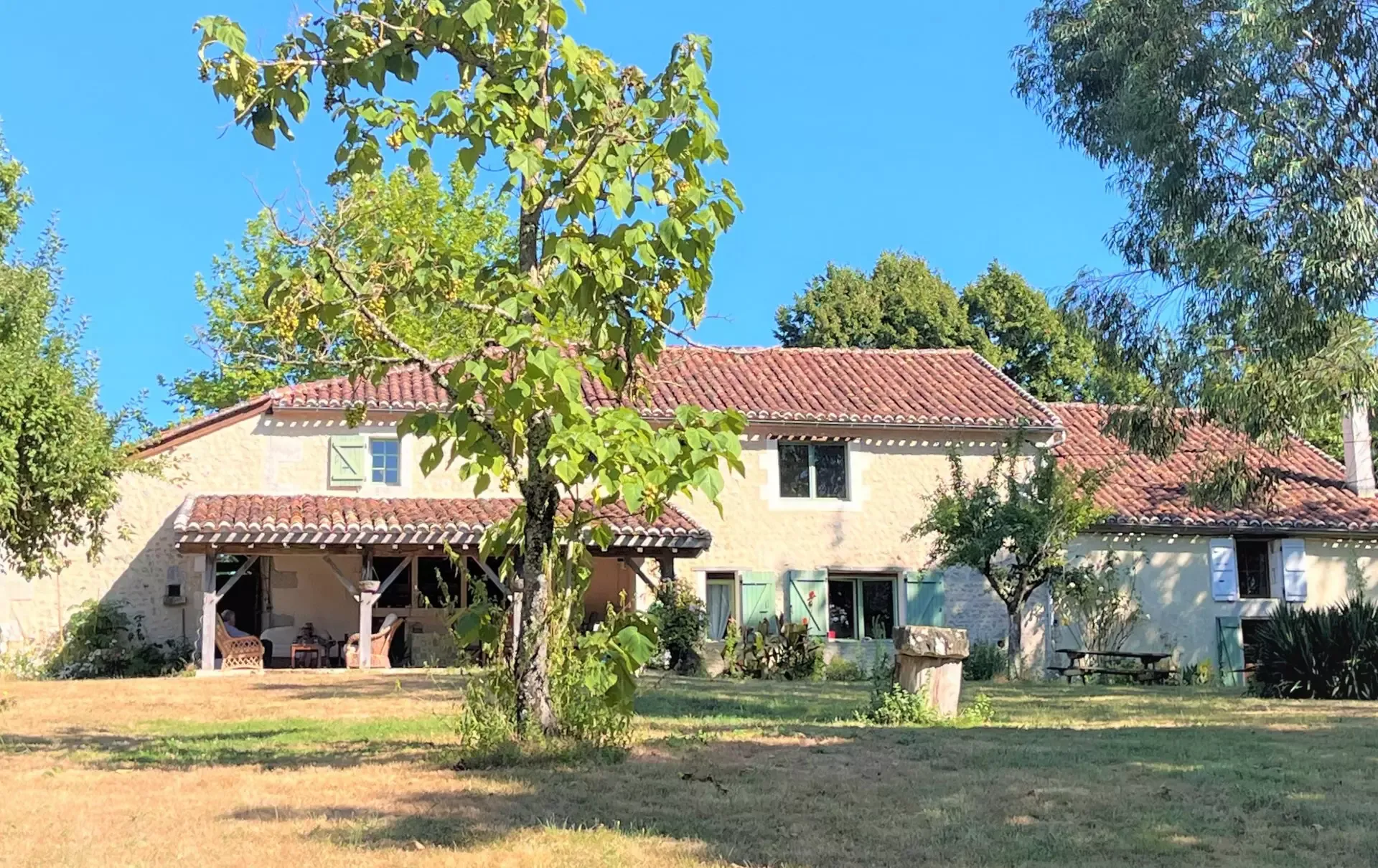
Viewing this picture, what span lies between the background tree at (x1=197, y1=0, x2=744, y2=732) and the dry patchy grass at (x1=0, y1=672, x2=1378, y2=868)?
1.37m

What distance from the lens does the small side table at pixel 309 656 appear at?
2027 centimetres

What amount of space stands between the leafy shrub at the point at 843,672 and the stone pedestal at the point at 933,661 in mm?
8633

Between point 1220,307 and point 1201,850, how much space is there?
10.4m

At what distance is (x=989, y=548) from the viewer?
1805cm

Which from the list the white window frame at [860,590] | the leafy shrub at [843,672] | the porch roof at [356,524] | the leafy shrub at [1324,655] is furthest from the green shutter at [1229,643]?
the porch roof at [356,524]

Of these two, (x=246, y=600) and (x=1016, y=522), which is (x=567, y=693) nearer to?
(x=1016, y=522)

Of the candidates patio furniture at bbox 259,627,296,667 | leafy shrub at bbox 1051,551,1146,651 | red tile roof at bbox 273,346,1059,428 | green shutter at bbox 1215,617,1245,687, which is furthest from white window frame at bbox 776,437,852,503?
patio furniture at bbox 259,627,296,667

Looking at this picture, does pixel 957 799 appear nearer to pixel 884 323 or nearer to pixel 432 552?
pixel 432 552

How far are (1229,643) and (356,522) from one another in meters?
15.3

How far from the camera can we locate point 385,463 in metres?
21.4

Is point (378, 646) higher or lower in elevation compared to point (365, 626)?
lower

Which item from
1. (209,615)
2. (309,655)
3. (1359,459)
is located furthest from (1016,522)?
(209,615)

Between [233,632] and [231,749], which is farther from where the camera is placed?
[233,632]

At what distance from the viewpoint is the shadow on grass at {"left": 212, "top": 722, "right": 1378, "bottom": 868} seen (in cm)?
542
